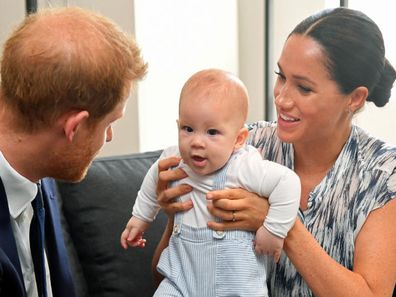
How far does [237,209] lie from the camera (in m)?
1.48

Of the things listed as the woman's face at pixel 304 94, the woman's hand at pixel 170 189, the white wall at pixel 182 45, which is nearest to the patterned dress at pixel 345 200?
the woman's face at pixel 304 94

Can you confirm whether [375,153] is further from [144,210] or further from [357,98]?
[144,210]

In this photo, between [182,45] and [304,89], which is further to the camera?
[182,45]

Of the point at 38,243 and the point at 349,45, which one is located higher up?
the point at 349,45

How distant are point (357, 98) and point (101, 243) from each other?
87 centimetres

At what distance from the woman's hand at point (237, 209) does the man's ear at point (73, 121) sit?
0.35 metres

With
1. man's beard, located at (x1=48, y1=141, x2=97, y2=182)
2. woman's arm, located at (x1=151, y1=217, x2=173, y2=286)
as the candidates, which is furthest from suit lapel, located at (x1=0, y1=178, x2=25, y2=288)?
woman's arm, located at (x1=151, y1=217, x2=173, y2=286)

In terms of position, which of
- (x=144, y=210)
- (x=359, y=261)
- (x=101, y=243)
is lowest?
(x=101, y=243)

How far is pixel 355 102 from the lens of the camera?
1.73 meters

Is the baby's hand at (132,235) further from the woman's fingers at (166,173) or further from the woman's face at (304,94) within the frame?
the woman's face at (304,94)

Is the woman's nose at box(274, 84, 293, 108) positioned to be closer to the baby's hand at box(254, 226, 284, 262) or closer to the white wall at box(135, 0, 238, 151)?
the baby's hand at box(254, 226, 284, 262)

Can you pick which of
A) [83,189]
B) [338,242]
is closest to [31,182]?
[83,189]

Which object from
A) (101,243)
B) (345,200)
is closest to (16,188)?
(101,243)

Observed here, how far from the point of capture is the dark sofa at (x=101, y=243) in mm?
1984
